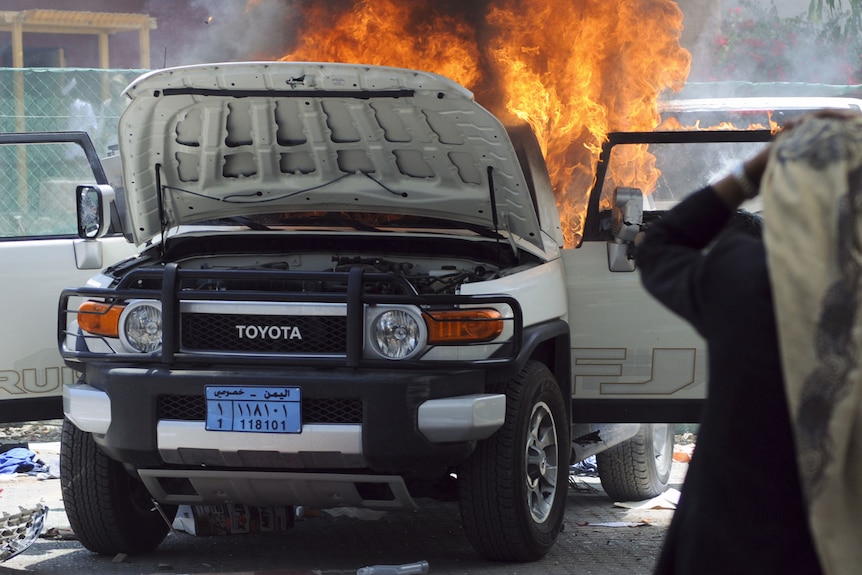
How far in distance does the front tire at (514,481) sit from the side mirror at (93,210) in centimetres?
223

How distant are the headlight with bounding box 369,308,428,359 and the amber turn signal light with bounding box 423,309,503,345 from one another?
0.18ft

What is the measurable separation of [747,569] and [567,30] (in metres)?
6.38

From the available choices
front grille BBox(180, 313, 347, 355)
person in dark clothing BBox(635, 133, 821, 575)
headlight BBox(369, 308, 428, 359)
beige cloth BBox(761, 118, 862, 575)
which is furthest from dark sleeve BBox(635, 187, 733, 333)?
front grille BBox(180, 313, 347, 355)

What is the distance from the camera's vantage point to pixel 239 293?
5.62 m

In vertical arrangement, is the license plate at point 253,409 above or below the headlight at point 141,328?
below

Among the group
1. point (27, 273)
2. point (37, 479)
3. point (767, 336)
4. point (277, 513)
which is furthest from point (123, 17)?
point (767, 336)

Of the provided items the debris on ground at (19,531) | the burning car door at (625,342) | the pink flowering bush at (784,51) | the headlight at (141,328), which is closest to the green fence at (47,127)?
the debris on ground at (19,531)

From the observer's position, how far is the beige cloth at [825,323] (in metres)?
2.47

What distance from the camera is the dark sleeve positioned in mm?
2811

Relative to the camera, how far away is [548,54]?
8.50m

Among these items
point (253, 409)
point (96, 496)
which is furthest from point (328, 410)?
point (96, 496)

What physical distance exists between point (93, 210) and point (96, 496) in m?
1.50

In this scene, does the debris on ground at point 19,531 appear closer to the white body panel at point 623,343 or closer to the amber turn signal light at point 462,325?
the amber turn signal light at point 462,325

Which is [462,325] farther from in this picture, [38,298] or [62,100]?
[62,100]
